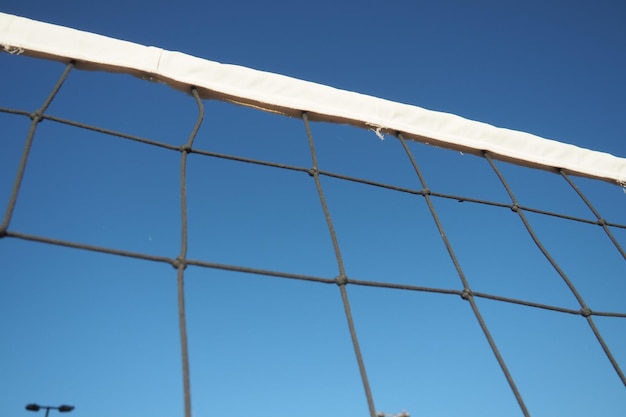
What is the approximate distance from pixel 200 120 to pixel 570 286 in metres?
1.23

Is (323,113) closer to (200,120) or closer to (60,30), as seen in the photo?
(200,120)

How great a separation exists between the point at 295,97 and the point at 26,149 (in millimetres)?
821

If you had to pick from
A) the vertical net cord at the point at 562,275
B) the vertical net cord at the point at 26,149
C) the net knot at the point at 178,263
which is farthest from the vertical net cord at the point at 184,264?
the vertical net cord at the point at 562,275

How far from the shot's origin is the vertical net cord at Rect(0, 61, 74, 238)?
38.9 inches

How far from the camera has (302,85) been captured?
5.45ft

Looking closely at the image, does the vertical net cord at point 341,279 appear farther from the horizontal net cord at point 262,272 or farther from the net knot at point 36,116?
the net knot at point 36,116

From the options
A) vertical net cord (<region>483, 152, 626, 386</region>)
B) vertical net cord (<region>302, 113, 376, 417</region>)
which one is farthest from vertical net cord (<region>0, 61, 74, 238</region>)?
vertical net cord (<region>483, 152, 626, 386</region>)

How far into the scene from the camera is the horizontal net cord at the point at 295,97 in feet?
4.50

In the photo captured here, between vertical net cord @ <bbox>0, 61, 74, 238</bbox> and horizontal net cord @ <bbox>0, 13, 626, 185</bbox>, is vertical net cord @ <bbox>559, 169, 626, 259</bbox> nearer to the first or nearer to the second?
horizontal net cord @ <bbox>0, 13, 626, 185</bbox>

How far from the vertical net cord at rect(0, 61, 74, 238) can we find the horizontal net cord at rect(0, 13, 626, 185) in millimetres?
74

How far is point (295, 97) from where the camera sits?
5.37 feet

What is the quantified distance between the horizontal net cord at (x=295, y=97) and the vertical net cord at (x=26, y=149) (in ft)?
0.24

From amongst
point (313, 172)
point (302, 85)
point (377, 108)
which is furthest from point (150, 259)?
point (377, 108)

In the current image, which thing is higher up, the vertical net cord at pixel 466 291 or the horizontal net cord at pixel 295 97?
the horizontal net cord at pixel 295 97
